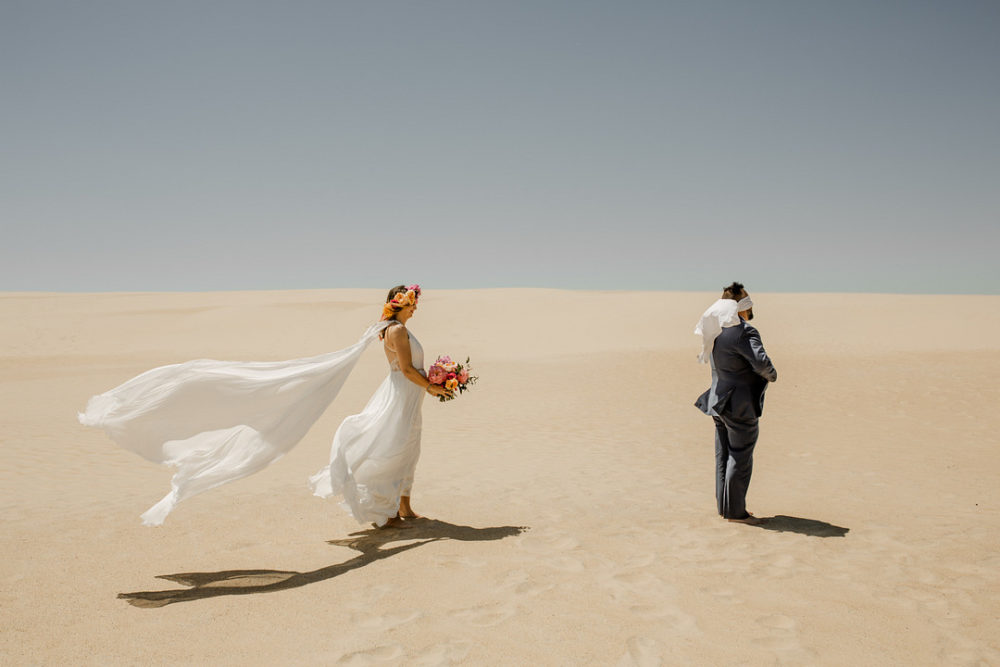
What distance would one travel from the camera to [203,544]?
5586 mm

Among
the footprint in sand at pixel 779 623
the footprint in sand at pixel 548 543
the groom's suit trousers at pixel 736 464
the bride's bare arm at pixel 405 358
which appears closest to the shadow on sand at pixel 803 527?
the groom's suit trousers at pixel 736 464

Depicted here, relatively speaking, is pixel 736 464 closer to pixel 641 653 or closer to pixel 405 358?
pixel 641 653

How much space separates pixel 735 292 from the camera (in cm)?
586

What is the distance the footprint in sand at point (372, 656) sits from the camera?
341 centimetres

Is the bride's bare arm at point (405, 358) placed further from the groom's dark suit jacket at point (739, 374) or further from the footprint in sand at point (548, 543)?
the groom's dark suit jacket at point (739, 374)

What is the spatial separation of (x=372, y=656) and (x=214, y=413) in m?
2.67

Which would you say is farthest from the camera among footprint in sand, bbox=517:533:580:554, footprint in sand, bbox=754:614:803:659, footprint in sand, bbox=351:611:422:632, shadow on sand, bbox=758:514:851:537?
shadow on sand, bbox=758:514:851:537

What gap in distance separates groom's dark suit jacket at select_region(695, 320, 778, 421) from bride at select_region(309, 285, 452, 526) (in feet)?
8.32

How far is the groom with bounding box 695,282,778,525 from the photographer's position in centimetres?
575

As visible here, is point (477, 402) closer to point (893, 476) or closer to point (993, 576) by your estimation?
point (893, 476)

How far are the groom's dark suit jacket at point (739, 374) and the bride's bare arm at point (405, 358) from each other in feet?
8.32

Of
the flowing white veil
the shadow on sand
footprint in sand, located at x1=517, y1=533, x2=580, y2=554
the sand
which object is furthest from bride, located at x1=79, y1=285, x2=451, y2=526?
the shadow on sand

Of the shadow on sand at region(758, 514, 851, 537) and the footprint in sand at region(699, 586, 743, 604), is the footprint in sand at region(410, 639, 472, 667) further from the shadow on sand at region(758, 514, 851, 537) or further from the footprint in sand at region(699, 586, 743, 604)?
the shadow on sand at region(758, 514, 851, 537)

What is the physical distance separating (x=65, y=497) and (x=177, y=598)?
4.17m
